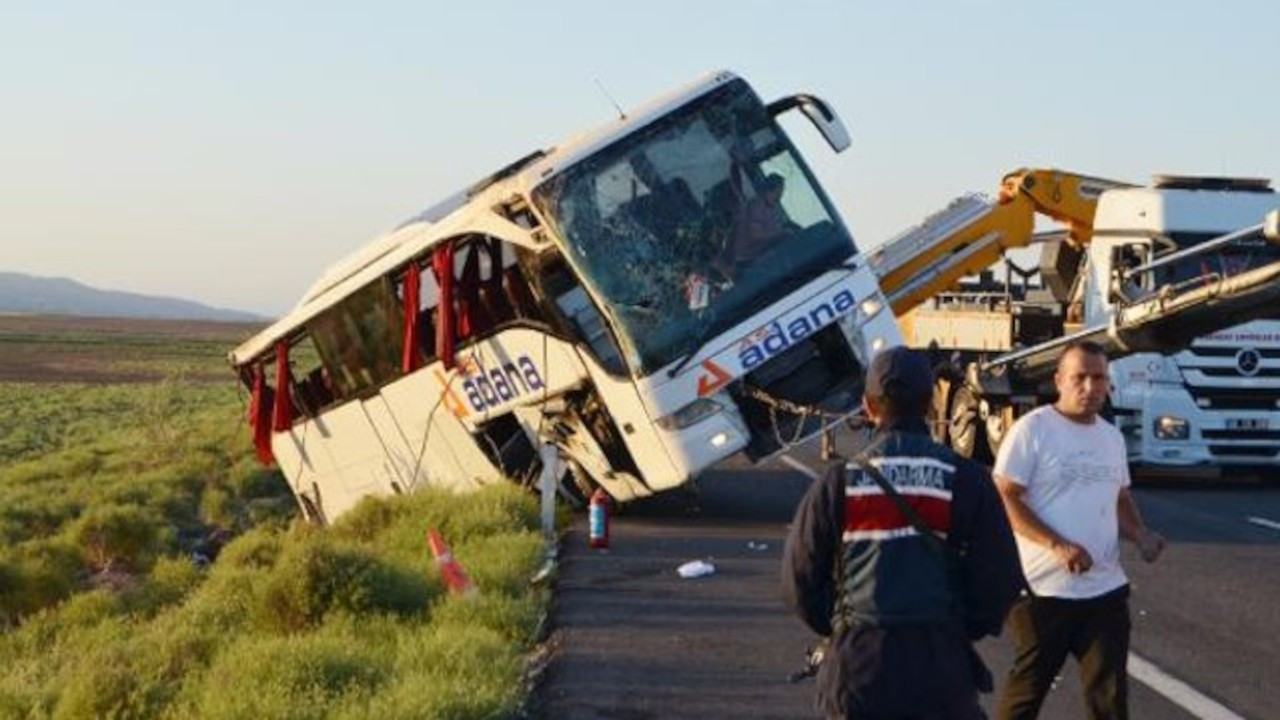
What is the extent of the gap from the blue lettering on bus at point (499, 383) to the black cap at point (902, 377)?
972 cm

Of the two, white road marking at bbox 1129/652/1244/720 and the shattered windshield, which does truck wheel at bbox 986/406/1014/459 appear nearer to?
the shattered windshield

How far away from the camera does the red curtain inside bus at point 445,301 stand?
48.4 ft

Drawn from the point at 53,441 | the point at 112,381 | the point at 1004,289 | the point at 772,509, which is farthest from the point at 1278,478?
the point at 112,381

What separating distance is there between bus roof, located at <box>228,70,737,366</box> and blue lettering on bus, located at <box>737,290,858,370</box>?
1896 millimetres

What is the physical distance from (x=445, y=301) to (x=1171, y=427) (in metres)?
7.92

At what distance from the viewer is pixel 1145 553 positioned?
6535mm

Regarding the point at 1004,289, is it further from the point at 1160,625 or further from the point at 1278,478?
the point at 1160,625

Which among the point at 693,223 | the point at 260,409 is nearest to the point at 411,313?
the point at 693,223

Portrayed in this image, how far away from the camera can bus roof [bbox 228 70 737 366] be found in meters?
13.7

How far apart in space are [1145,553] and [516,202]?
8169mm

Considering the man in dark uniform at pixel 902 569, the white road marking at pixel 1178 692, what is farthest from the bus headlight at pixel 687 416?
the man in dark uniform at pixel 902 569

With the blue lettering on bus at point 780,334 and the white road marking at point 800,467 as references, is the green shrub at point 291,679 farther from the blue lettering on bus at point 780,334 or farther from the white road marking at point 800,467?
the white road marking at point 800,467

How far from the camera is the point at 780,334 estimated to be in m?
13.4

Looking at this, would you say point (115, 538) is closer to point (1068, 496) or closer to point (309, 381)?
point (309, 381)
